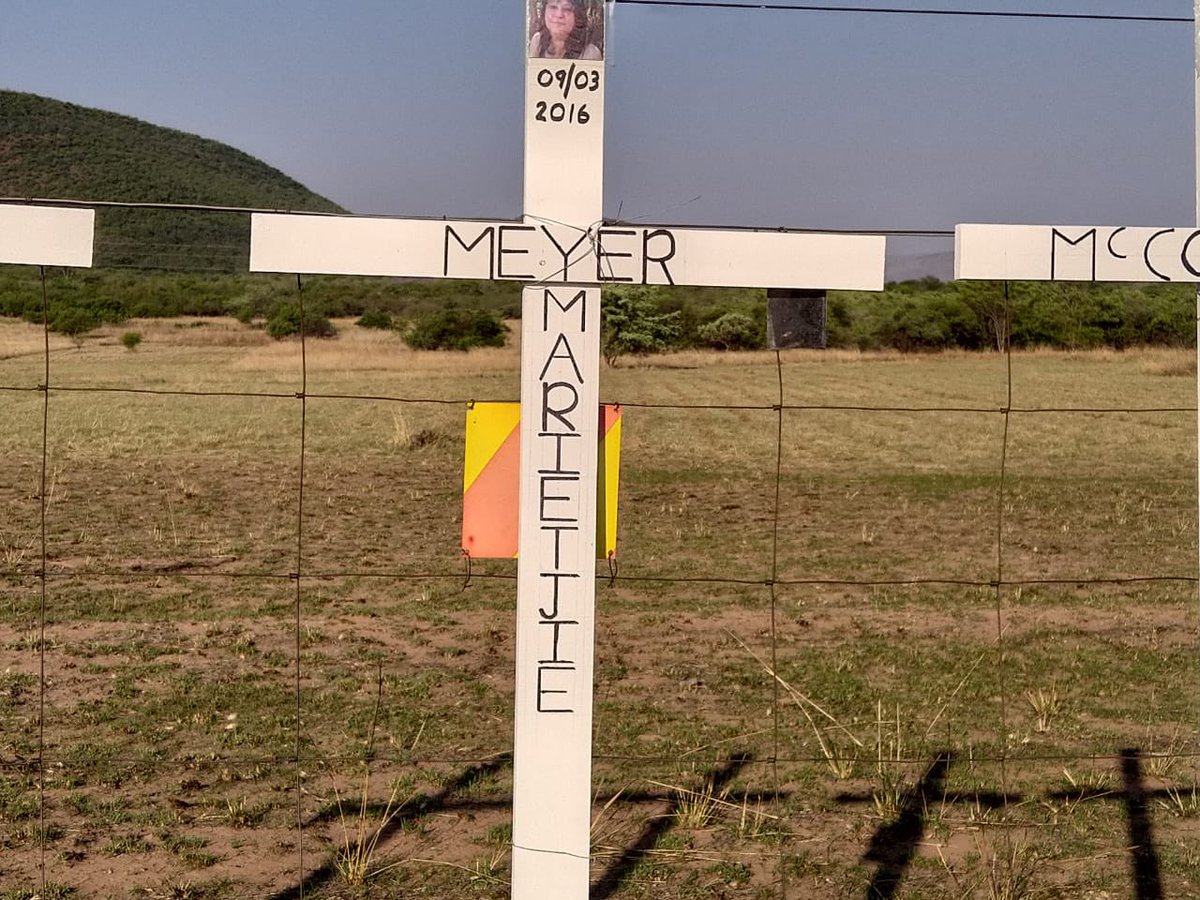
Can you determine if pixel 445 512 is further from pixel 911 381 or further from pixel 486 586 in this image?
pixel 911 381

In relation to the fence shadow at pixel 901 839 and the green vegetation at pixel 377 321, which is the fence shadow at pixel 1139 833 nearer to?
the fence shadow at pixel 901 839

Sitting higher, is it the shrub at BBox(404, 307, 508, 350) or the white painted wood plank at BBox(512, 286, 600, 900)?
the shrub at BBox(404, 307, 508, 350)

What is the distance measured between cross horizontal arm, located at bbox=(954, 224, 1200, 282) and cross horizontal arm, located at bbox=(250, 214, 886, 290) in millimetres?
283

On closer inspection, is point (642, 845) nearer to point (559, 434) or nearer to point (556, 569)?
point (556, 569)

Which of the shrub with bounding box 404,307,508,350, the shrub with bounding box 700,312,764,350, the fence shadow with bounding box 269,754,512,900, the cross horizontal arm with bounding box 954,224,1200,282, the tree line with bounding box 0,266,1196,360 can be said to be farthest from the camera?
the shrub with bounding box 404,307,508,350

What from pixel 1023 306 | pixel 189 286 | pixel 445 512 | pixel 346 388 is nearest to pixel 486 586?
pixel 445 512

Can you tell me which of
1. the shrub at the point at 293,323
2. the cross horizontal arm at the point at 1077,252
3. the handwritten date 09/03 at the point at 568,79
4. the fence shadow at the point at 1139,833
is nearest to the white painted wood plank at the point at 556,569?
the handwritten date 09/03 at the point at 568,79

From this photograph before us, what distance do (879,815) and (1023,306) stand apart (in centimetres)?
2795

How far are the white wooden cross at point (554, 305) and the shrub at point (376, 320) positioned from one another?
31335mm

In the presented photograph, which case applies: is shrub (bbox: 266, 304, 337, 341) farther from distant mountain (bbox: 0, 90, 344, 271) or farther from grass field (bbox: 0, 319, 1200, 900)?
distant mountain (bbox: 0, 90, 344, 271)

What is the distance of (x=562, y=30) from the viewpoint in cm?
285


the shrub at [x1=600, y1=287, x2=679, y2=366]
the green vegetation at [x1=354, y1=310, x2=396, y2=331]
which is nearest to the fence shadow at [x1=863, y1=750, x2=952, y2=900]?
the shrub at [x1=600, y1=287, x2=679, y2=366]

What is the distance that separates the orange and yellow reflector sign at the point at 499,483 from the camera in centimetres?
320

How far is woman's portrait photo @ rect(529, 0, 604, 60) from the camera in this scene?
2842 mm
